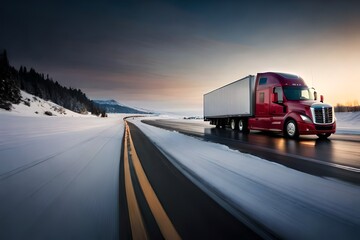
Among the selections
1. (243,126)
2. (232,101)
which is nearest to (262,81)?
(243,126)

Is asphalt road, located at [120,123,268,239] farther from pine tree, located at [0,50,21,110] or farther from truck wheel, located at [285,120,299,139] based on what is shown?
pine tree, located at [0,50,21,110]

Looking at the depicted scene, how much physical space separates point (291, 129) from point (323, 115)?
1742 millimetres

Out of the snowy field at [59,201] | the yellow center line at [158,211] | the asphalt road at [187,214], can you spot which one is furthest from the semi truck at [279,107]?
the yellow center line at [158,211]

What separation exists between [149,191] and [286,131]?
11.9 metres

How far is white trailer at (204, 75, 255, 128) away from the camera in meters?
17.3

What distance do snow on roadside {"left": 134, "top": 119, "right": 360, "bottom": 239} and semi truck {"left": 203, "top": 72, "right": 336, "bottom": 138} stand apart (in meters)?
8.21

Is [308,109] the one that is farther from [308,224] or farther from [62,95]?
[62,95]

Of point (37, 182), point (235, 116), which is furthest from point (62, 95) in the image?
point (37, 182)

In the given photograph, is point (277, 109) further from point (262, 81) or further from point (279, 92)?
point (262, 81)

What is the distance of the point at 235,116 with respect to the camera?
19781 millimetres

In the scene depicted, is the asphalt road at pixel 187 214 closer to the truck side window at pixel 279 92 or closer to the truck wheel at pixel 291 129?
the truck wheel at pixel 291 129

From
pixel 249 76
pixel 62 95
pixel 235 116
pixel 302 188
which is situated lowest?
pixel 302 188

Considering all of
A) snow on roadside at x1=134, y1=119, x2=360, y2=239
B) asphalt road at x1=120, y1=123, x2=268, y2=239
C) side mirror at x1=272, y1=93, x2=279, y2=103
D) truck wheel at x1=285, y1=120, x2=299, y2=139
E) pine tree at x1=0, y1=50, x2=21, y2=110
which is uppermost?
pine tree at x1=0, y1=50, x2=21, y2=110

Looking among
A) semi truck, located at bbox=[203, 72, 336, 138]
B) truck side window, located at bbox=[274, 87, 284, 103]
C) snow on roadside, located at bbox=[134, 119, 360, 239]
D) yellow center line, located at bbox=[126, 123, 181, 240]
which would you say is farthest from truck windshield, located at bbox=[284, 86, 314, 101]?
yellow center line, located at bbox=[126, 123, 181, 240]
